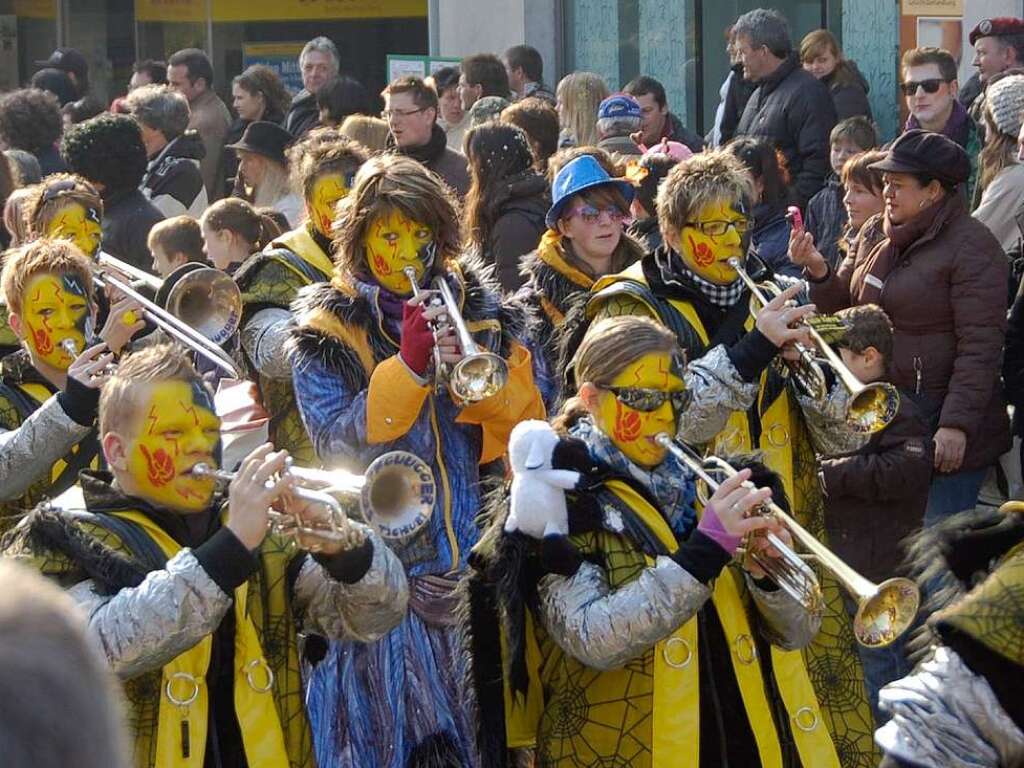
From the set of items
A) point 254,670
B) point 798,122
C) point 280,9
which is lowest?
point 254,670

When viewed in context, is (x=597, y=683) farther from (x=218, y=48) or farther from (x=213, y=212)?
(x=218, y=48)

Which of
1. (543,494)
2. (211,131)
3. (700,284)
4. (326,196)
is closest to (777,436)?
(700,284)

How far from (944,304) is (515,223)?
1.60 meters

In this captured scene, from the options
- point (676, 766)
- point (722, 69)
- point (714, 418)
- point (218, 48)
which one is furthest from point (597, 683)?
point (218, 48)

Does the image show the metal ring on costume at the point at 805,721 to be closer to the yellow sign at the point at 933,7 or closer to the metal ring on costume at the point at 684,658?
the metal ring on costume at the point at 684,658

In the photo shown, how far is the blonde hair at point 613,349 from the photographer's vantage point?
4.33m

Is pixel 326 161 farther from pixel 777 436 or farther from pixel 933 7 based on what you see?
pixel 933 7

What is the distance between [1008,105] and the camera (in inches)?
305

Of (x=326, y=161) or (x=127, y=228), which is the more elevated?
(x=326, y=161)

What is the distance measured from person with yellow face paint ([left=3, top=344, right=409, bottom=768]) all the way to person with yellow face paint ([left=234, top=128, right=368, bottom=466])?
1.48 metres

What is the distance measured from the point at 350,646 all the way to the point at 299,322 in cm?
87

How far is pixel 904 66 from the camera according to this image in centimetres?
912

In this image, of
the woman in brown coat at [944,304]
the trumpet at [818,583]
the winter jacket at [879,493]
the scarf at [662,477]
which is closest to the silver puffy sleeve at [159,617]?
the scarf at [662,477]

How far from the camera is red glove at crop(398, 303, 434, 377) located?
5.04 metres
